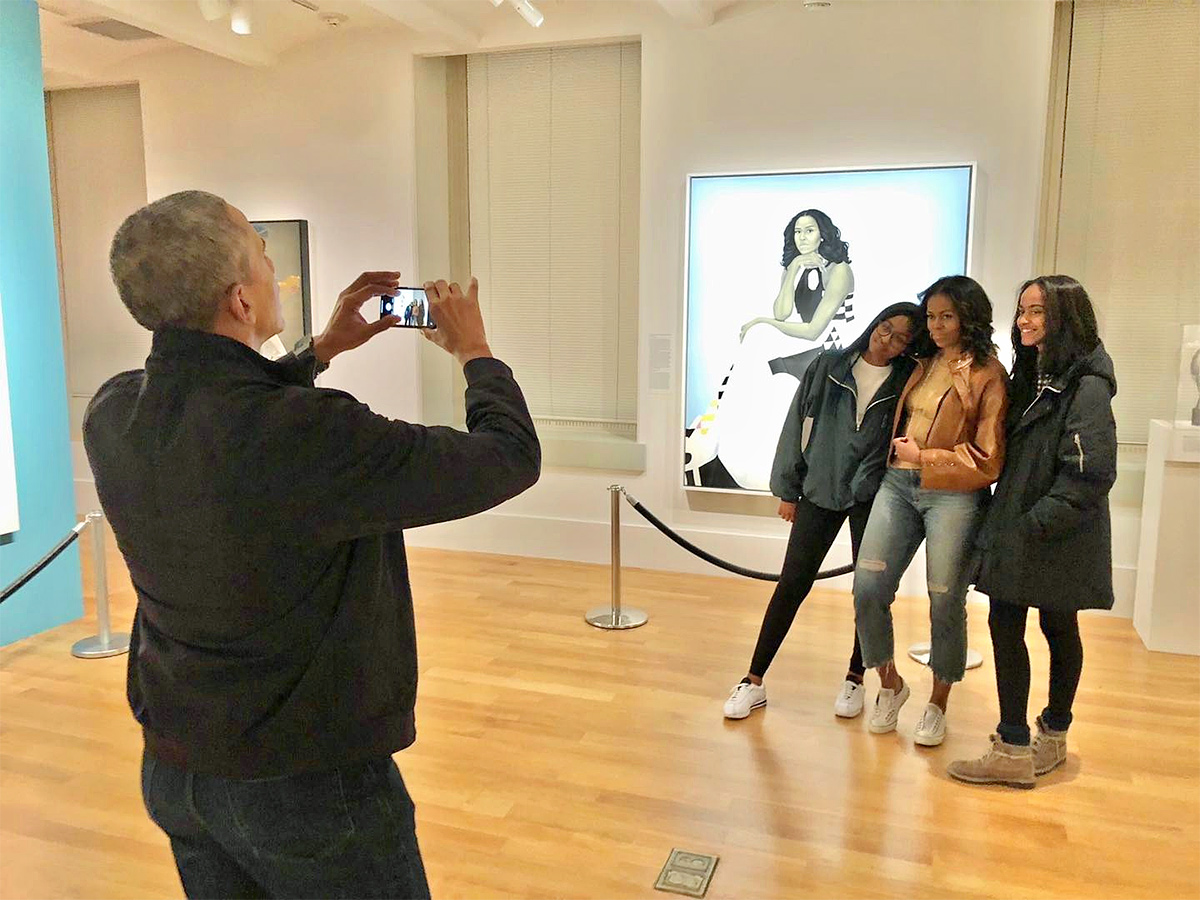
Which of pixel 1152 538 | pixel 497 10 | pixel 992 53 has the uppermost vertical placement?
pixel 497 10

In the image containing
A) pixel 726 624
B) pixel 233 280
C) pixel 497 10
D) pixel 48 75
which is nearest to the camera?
pixel 233 280

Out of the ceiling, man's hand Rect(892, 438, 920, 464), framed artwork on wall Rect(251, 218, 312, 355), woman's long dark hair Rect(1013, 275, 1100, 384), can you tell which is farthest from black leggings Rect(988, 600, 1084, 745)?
framed artwork on wall Rect(251, 218, 312, 355)

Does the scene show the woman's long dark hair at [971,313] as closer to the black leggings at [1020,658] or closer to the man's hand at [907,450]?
the man's hand at [907,450]

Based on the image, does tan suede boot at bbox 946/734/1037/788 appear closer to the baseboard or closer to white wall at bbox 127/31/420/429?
the baseboard

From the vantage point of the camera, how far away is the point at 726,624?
16.3 ft

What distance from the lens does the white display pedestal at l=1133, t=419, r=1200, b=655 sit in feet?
14.6

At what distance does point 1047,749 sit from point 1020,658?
42 centimetres

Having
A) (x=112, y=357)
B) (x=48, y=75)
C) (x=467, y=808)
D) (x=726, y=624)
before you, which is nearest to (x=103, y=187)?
(x=48, y=75)

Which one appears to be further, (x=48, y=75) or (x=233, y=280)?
(x=48, y=75)

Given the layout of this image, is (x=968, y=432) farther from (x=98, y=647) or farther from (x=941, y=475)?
(x=98, y=647)

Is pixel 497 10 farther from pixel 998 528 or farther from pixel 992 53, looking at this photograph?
pixel 998 528

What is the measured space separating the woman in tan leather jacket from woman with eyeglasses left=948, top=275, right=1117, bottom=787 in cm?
9

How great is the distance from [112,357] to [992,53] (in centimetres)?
677

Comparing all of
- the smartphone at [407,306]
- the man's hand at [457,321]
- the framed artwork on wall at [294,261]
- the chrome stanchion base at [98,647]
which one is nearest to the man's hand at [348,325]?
the smartphone at [407,306]
